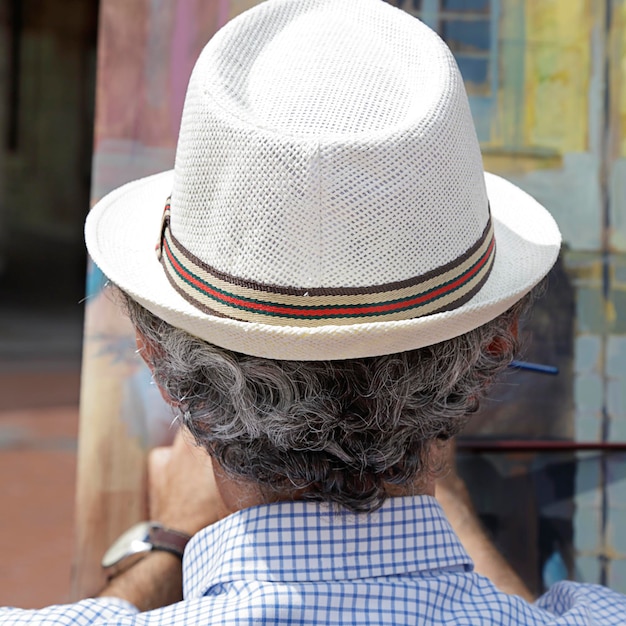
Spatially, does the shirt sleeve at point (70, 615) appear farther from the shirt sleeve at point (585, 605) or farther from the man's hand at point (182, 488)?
the man's hand at point (182, 488)

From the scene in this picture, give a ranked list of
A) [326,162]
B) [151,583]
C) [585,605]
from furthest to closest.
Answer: [151,583], [585,605], [326,162]

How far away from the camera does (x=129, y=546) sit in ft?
5.05

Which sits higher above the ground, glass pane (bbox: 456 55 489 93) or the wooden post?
glass pane (bbox: 456 55 489 93)

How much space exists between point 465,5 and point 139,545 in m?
1.25

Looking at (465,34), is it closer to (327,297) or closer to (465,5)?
(465,5)

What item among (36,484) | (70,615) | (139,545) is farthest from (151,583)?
(36,484)

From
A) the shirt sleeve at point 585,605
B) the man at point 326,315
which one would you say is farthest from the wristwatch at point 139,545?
the shirt sleeve at point 585,605

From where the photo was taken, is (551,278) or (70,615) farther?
(551,278)

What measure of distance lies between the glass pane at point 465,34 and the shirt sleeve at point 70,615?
48.1 inches

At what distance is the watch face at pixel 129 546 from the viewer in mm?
1525

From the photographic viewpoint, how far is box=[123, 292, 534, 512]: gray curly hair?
2.73 ft

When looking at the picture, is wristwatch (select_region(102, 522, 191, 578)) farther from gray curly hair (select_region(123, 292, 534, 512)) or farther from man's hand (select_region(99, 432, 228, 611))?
gray curly hair (select_region(123, 292, 534, 512))

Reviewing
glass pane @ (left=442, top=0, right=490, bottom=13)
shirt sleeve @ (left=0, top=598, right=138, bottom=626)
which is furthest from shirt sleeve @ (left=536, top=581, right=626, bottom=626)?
glass pane @ (left=442, top=0, right=490, bottom=13)

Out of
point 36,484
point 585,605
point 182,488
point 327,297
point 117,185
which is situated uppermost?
point 327,297
